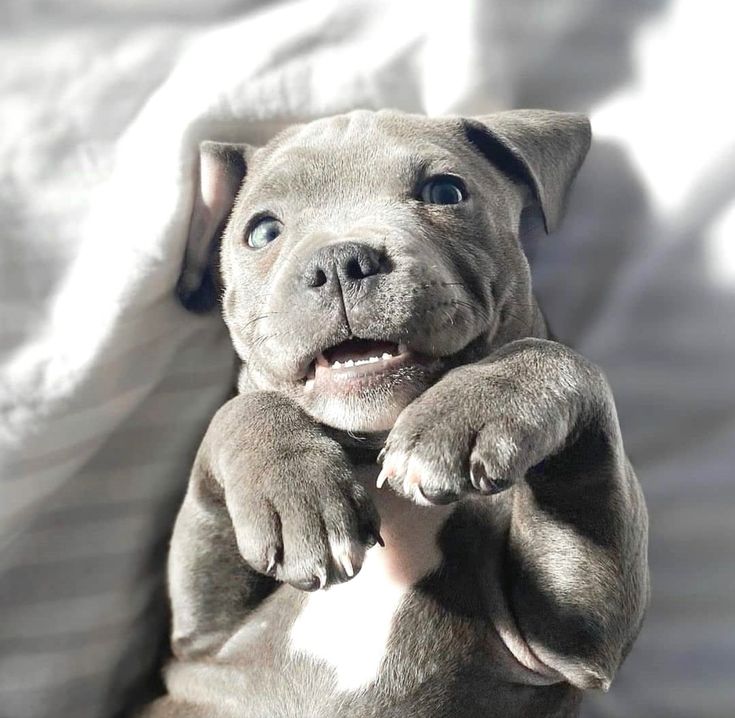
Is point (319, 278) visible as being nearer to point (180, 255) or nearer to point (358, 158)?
point (358, 158)

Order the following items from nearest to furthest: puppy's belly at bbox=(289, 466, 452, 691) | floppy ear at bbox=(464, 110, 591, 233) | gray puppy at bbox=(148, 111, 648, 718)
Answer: gray puppy at bbox=(148, 111, 648, 718) < puppy's belly at bbox=(289, 466, 452, 691) < floppy ear at bbox=(464, 110, 591, 233)

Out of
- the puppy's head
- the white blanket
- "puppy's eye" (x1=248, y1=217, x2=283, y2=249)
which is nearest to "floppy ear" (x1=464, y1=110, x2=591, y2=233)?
the puppy's head

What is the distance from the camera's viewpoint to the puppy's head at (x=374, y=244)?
142 centimetres

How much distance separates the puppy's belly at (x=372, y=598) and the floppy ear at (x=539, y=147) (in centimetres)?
63

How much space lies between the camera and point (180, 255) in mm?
1885

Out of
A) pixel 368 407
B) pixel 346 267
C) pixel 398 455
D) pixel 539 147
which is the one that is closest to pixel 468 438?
pixel 398 455

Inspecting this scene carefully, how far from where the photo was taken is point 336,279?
1.41m

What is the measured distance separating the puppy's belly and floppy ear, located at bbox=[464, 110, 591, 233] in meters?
0.63

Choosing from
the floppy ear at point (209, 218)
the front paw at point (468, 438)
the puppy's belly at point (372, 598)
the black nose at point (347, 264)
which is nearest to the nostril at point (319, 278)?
the black nose at point (347, 264)

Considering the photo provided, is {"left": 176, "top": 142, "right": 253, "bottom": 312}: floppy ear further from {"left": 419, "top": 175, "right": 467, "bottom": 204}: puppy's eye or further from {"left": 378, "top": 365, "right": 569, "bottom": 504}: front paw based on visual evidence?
{"left": 378, "top": 365, "right": 569, "bottom": 504}: front paw

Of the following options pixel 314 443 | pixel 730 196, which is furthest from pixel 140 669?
pixel 730 196

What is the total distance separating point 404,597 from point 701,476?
0.82 m

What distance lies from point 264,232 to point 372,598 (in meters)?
0.68

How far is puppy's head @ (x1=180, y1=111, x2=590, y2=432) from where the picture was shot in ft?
4.66
